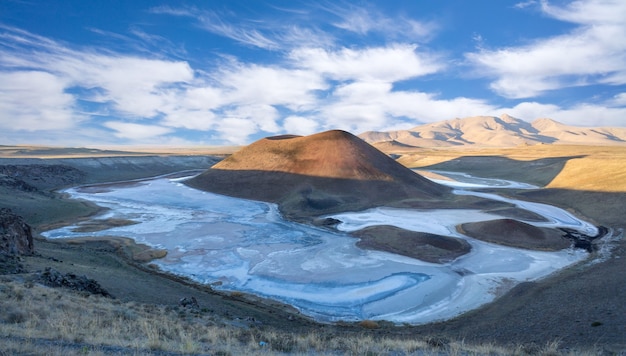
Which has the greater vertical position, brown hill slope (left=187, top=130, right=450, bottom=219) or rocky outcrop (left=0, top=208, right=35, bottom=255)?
brown hill slope (left=187, top=130, right=450, bottom=219)

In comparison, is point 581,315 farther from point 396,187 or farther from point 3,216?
point 396,187

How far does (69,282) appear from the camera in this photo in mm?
16406

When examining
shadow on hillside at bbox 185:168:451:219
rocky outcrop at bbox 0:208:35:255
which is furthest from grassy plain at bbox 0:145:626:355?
shadow on hillside at bbox 185:168:451:219

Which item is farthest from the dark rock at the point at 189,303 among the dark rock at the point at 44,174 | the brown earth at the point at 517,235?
the dark rock at the point at 44,174

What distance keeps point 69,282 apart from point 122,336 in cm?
905

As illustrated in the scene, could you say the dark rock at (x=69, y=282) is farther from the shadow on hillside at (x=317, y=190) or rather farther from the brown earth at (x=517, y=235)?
the shadow on hillside at (x=317, y=190)

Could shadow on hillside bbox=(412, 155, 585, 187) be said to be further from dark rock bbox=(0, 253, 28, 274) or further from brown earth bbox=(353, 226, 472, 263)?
dark rock bbox=(0, 253, 28, 274)

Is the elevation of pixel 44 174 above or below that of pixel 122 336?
above

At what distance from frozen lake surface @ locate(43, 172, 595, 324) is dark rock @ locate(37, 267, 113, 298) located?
338 inches

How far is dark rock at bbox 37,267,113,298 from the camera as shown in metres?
15.7

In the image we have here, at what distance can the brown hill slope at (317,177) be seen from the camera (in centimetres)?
5553

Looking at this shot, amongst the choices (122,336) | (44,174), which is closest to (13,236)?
(122,336)

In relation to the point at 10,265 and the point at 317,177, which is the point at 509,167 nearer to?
the point at 317,177

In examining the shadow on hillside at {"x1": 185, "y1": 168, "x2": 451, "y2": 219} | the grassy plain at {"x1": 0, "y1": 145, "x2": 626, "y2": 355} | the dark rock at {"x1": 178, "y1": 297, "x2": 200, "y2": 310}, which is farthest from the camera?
the shadow on hillside at {"x1": 185, "y1": 168, "x2": 451, "y2": 219}
